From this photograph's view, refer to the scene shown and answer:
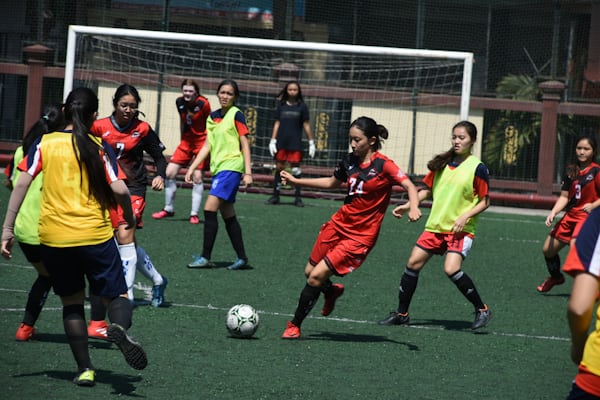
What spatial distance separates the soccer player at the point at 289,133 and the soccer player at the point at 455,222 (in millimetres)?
7881

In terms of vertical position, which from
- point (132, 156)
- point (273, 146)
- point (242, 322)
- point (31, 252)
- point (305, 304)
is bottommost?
point (242, 322)

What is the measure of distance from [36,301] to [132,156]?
69.3 inches

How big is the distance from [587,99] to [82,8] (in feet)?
34.5

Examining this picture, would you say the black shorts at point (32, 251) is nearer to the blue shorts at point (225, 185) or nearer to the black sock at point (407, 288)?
the black sock at point (407, 288)

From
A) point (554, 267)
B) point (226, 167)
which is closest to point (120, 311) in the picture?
point (226, 167)

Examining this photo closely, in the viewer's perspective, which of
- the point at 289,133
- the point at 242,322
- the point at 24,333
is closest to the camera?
the point at 24,333

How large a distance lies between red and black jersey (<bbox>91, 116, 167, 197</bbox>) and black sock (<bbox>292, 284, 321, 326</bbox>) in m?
1.54

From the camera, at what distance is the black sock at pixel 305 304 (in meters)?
7.71

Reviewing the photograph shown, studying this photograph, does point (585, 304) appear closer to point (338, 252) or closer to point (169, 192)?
point (338, 252)

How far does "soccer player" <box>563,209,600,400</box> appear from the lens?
3629 millimetres

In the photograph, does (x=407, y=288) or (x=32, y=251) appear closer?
(x=32, y=251)

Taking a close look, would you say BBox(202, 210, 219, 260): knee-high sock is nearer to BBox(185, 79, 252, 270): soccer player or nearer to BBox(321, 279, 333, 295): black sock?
BBox(185, 79, 252, 270): soccer player

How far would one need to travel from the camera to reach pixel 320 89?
66.2 ft

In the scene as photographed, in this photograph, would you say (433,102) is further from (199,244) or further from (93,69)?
(199,244)
